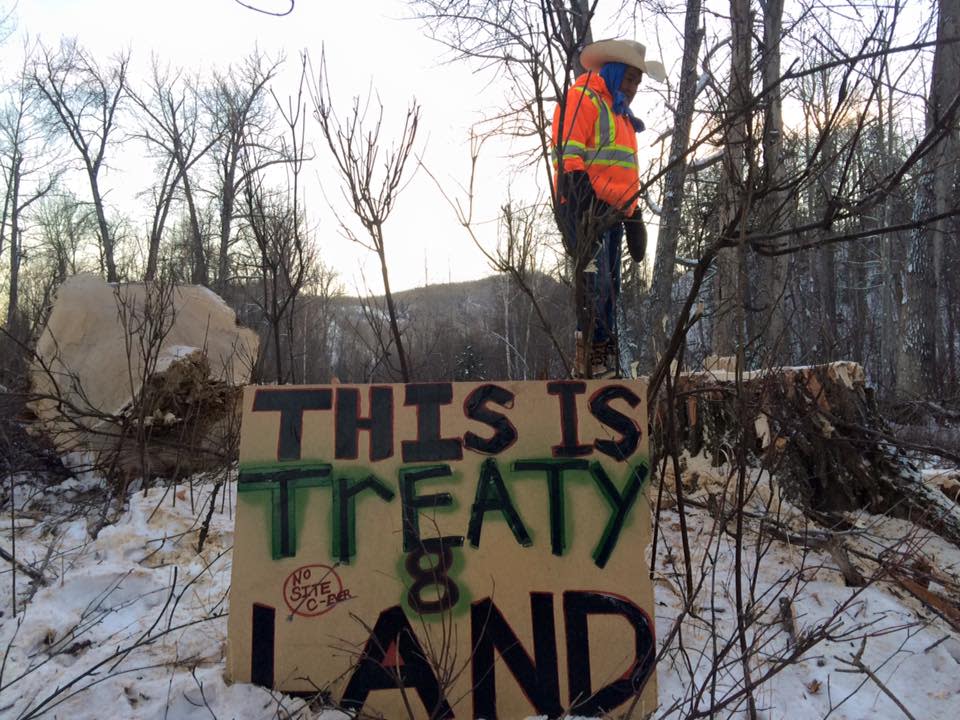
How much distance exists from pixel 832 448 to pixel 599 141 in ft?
5.79

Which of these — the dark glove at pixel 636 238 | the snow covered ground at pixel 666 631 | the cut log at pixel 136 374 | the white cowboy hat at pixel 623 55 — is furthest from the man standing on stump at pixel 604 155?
the cut log at pixel 136 374

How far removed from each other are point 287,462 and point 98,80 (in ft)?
73.1

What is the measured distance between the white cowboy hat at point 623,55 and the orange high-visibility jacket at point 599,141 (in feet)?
0.49

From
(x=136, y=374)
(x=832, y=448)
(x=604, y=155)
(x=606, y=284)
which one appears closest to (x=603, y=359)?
(x=606, y=284)

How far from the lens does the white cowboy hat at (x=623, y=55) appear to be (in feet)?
9.97

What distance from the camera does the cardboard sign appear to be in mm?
1818

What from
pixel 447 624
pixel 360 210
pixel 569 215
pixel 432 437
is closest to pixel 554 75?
pixel 569 215

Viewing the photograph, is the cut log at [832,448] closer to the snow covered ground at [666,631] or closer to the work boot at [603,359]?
the snow covered ground at [666,631]

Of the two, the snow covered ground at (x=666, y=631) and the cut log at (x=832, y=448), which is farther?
the cut log at (x=832, y=448)

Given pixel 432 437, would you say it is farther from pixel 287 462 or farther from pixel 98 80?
pixel 98 80

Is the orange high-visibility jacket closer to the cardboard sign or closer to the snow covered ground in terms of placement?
the cardboard sign

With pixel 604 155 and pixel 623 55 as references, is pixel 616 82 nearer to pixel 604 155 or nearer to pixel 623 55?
pixel 623 55

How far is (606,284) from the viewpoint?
3.05 metres

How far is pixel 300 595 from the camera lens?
1863 mm
